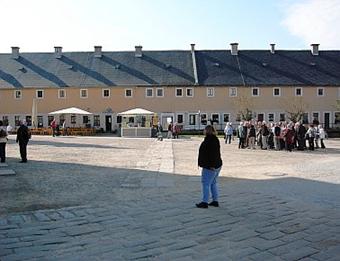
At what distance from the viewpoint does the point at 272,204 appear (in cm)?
912

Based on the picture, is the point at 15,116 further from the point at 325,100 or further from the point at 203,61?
the point at 325,100

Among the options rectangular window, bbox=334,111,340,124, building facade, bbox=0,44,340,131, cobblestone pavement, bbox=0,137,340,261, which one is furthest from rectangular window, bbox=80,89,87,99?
cobblestone pavement, bbox=0,137,340,261

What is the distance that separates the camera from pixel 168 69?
5806cm

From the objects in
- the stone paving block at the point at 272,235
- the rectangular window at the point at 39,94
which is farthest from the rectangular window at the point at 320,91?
the stone paving block at the point at 272,235

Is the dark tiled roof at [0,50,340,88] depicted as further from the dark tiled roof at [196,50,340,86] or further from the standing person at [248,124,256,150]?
the standing person at [248,124,256,150]

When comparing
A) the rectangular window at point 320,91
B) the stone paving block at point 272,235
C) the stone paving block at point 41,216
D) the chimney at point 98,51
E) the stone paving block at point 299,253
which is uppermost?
the chimney at point 98,51

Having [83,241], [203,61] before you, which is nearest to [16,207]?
[83,241]

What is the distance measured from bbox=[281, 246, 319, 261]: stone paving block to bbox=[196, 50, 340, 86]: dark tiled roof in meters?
50.6

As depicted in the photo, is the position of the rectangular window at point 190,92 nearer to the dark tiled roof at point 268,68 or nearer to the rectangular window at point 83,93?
the dark tiled roof at point 268,68

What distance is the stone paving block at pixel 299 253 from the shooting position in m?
5.70

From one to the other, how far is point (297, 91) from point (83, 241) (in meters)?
53.7

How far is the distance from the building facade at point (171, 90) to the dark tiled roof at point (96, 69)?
0.40 feet

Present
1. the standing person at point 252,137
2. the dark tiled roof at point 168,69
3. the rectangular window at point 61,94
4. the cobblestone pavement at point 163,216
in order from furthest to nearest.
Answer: the dark tiled roof at point 168,69, the rectangular window at point 61,94, the standing person at point 252,137, the cobblestone pavement at point 163,216

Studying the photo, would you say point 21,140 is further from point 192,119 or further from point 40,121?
point 40,121
